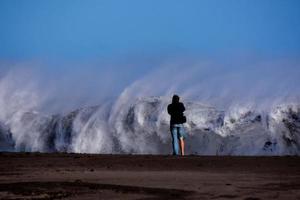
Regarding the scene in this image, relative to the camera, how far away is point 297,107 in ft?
61.3

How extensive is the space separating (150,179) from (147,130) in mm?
11438

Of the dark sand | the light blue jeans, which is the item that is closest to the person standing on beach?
the light blue jeans

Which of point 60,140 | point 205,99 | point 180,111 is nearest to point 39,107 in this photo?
point 60,140

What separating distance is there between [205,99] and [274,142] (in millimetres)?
4246

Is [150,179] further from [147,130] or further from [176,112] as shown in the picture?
[147,130]

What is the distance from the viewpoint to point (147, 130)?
64.4 ft

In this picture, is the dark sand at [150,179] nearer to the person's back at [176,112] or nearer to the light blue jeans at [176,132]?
the light blue jeans at [176,132]

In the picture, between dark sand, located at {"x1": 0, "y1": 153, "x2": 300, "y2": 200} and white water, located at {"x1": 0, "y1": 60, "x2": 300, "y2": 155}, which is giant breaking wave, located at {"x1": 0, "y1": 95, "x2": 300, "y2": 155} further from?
dark sand, located at {"x1": 0, "y1": 153, "x2": 300, "y2": 200}

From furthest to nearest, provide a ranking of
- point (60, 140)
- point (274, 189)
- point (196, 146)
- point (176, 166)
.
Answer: point (60, 140) → point (196, 146) → point (176, 166) → point (274, 189)

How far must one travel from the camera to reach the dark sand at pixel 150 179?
6461 mm

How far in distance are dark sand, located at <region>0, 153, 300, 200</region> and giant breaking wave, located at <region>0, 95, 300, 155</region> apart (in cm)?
549

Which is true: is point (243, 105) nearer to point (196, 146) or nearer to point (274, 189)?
point (196, 146)

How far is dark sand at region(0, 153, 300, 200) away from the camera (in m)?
6.46

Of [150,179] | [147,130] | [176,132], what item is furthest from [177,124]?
[150,179]
